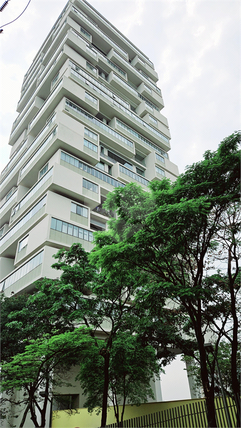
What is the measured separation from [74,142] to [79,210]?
7884 millimetres

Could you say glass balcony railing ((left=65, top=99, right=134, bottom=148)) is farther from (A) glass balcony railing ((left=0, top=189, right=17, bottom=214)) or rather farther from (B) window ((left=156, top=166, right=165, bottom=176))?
(A) glass balcony railing ((left=0, top=189, right=17, bottom=214))

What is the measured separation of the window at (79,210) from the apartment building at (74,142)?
0.33 ft

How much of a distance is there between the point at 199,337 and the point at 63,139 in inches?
938

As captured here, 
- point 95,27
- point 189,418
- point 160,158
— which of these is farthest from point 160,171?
point 189,418

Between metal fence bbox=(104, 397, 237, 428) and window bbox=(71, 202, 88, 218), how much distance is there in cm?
1701

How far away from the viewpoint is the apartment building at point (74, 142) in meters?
25.7

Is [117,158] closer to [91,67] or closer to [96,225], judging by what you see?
[96,225]

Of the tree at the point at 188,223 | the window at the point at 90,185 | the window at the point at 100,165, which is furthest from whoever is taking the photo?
the window at the point at 100,165

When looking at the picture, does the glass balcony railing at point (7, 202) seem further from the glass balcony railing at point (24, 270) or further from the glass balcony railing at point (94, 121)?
the glass balcony railing at point (94, 121)

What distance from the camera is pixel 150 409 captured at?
17438 mm

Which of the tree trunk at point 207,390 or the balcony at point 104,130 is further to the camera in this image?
the balcony at point 104,130

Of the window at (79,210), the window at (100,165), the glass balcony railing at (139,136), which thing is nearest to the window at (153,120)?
the glass balcony railing at (139,136)

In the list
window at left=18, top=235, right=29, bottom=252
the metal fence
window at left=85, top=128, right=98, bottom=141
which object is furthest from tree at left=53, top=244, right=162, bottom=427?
window at left=85, top=128, right=98, bottom=141

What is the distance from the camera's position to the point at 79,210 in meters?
27.2
